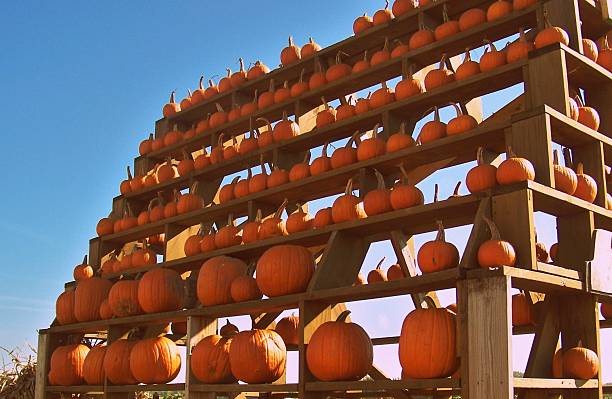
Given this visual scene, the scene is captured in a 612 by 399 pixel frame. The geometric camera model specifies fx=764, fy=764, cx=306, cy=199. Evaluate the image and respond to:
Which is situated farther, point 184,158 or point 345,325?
point 184,158

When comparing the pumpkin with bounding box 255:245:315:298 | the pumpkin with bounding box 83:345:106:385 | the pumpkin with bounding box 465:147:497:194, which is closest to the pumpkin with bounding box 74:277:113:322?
the pumpkin with bounding box 83:345:106:385

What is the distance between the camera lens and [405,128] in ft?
21.2

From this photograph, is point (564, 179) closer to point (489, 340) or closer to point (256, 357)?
point (489, 340)

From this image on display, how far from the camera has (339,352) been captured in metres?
4.92

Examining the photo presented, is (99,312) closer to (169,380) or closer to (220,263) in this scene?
(169,380)

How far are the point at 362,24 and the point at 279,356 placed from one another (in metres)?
3.50

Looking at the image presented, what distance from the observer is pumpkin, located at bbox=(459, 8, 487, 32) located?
630 centimetres

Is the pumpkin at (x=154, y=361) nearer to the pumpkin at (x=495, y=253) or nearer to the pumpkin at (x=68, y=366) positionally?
the pumpkin at (x=68, y=366)

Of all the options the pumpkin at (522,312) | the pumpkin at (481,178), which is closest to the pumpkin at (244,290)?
the pumpkin at (481,178)

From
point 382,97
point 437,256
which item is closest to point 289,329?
point 382,97

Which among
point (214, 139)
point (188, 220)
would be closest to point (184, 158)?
point (214, 139)

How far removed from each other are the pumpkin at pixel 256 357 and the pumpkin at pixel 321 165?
1597mm

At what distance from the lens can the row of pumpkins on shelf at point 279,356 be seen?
176 inches

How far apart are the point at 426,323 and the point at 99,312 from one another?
4105 mm
